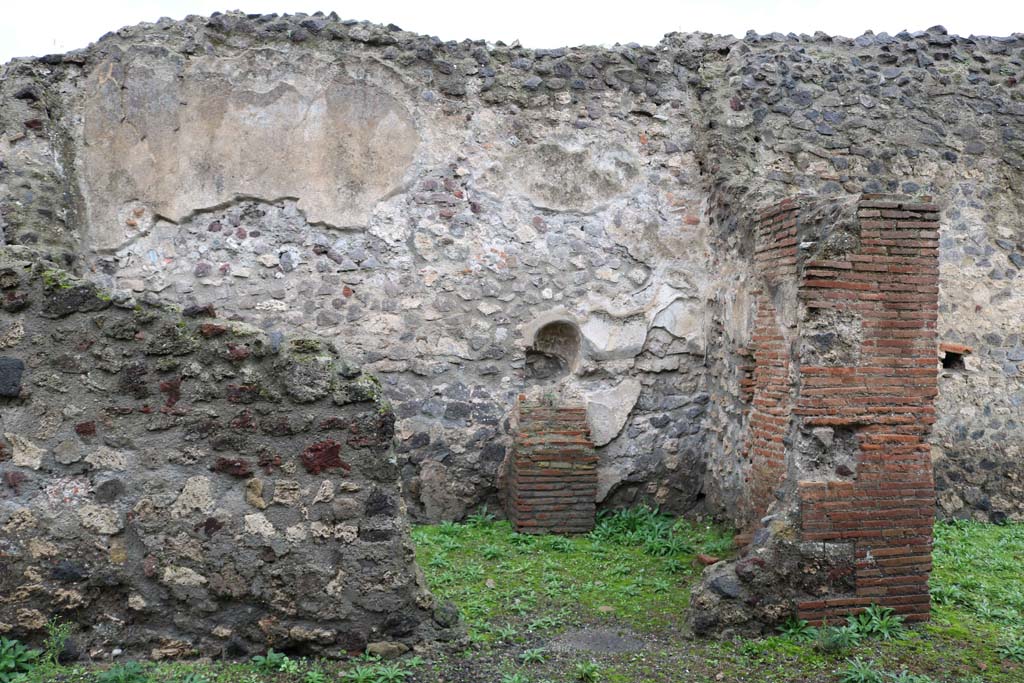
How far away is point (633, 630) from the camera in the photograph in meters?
4.52

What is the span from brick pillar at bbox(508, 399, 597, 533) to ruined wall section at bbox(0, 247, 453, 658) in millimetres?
2551

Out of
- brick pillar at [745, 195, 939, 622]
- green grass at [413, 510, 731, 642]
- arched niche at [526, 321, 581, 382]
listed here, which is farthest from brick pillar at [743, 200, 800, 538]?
arched niche at [526, 321, 581, 382]

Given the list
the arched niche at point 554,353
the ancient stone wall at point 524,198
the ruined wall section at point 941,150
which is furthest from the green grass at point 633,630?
the arched niche at point 554,353

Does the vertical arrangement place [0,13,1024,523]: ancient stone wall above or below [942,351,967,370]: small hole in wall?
above

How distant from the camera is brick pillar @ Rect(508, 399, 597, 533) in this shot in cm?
630

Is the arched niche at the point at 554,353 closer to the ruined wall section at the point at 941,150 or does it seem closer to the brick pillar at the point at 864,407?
the ruined wall section at the point at 941,150

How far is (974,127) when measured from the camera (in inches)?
273

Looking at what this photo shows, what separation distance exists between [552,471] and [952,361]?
10.9 ft

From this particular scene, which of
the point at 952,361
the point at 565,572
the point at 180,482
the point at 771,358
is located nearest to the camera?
the point at 180,482

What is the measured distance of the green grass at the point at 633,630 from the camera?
370cm

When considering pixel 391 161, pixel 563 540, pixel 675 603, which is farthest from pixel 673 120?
pixel 675 603

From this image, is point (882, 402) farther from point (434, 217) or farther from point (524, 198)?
point (434, 217)

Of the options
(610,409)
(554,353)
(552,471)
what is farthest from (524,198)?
(552,471)

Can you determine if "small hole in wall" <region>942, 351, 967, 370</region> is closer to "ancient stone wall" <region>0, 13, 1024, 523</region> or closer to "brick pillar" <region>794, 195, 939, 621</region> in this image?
"ancient stone wall" <region>0, 13, 1024, 523</region>
